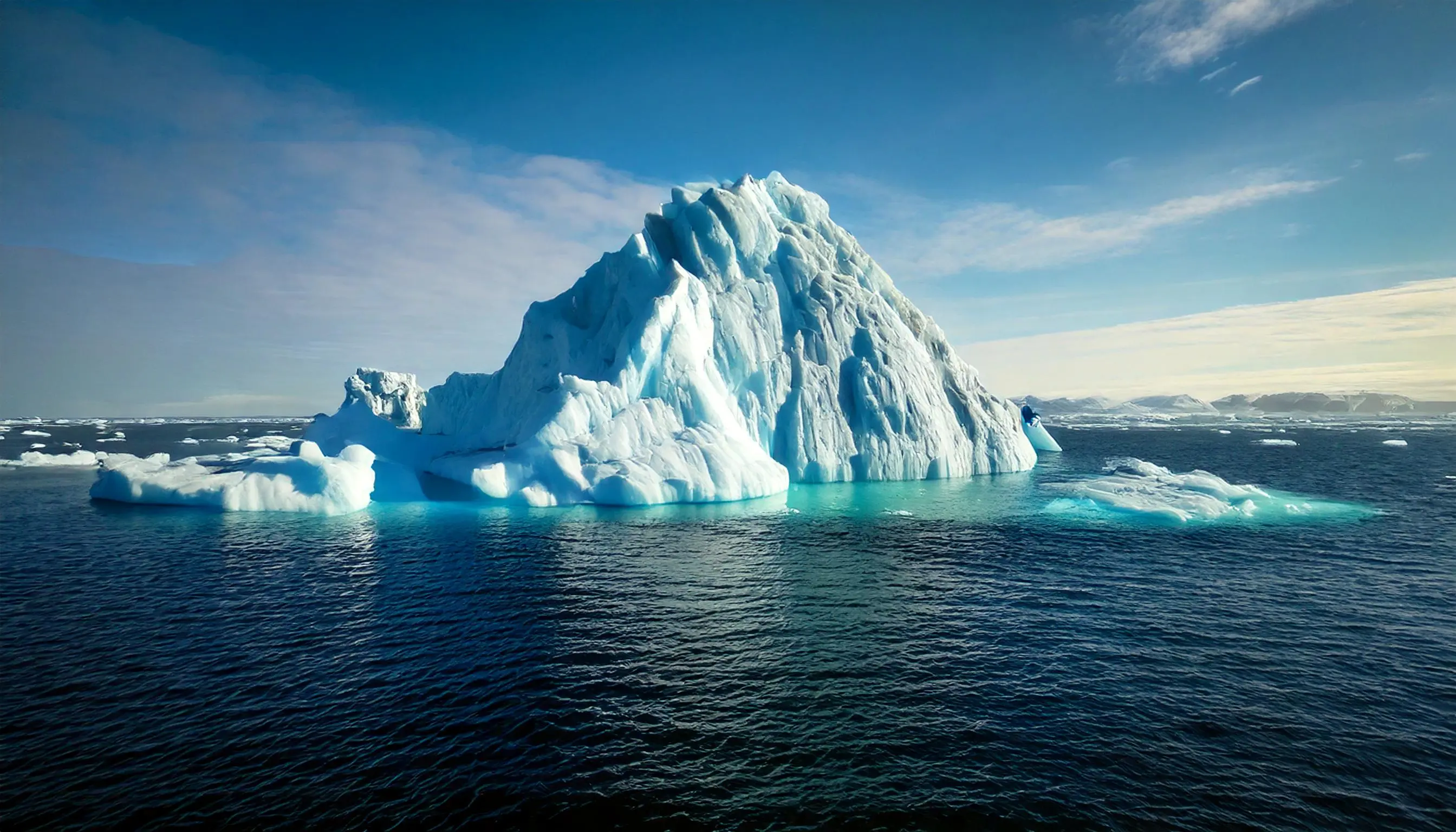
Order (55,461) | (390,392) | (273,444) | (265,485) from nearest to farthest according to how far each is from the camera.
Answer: (265,485) < (55,461) < (273,444) < (390,392)

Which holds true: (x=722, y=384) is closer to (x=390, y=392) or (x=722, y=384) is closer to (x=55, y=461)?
(x=55, y=461)

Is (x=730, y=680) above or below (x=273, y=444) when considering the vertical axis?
below

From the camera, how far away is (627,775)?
12.1 metres

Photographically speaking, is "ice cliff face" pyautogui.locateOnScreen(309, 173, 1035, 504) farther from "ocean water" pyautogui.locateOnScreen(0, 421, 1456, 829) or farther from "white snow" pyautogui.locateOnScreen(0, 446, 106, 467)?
"white snow" pyautogui.locateOnScreen(0, 446, 106, 467)

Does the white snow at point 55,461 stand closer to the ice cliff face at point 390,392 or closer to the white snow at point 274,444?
the white snow at point 274,444

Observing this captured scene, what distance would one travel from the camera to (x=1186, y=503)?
124 ft

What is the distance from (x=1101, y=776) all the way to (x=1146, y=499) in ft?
107

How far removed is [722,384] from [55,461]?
81.1 m

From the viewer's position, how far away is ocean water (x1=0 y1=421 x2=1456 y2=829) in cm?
1145

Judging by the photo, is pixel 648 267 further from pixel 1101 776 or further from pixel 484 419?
pixel 1101 776

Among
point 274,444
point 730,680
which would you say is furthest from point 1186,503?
point 274,444

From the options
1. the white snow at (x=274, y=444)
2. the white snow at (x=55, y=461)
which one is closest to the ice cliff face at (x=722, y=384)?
the white snow at (x=274, y=444)

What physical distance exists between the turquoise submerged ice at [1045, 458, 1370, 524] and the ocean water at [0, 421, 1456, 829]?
4.84 metres

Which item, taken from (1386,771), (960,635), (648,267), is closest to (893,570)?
(960,635)
